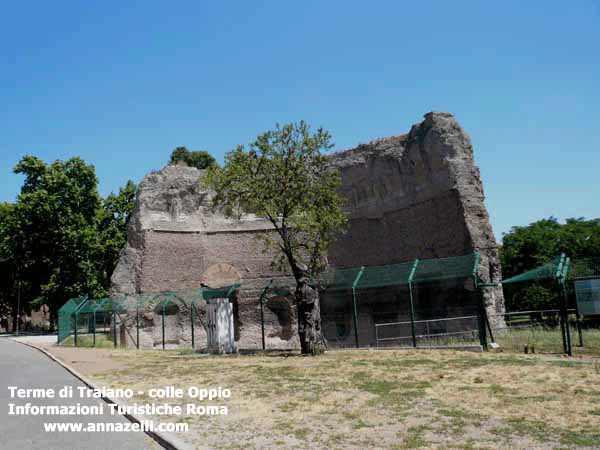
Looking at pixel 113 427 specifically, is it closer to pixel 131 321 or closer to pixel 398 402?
pixel 398 402

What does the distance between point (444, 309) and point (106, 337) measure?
17.2 m

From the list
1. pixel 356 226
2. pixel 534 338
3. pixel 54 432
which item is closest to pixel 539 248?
pixel 356 226

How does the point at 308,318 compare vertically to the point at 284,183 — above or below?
below

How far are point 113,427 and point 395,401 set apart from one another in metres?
4.16

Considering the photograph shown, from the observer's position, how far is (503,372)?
11156mm

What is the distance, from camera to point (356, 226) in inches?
1185

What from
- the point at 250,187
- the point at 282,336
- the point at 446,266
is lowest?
the point at 282,336

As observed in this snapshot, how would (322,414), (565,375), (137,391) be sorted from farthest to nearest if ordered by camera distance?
(137,391)
(565,375)
(322,414)

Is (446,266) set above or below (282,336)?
above

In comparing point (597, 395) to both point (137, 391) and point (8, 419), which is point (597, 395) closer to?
point (137, 391)

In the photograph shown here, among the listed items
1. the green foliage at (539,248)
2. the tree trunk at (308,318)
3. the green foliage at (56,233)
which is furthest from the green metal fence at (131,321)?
the green foliage at (539,248)

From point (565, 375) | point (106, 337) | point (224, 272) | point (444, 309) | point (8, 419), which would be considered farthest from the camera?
point (224, 272)

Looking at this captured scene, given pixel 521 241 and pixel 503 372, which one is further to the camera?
pixel 521 241

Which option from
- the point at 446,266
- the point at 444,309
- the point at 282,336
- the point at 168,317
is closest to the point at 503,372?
the point at 446,266
